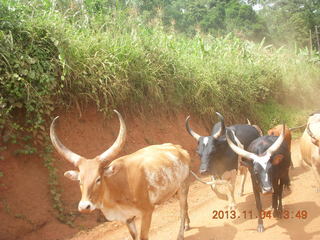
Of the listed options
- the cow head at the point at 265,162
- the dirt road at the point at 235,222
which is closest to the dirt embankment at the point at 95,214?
the dirt road at the point at 235,222

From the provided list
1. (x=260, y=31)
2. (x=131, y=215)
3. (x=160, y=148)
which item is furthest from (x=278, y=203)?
(x=260, y=31)

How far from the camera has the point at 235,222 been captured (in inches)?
207

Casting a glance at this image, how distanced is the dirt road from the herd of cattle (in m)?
0.24

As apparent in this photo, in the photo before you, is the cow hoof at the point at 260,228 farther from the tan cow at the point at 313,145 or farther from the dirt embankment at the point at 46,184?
the dirt embankment at the point at 46,184

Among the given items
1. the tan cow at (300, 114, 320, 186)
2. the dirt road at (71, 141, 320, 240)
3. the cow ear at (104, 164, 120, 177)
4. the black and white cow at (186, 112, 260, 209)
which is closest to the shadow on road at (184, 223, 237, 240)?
the dirt road at (71, 141, 320, 240)

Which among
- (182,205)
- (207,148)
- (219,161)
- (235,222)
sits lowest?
(235,222)

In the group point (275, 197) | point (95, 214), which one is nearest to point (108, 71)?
point (95, 214)

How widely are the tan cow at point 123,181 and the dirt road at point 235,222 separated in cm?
96

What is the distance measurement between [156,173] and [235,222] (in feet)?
6.29

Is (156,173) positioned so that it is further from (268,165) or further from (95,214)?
(95,214)

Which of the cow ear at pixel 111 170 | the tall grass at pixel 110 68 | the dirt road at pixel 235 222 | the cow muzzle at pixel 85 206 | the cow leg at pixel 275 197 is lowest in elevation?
the dirt road at pixel 235 222

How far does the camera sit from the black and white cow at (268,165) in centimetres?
450

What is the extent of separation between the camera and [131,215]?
4.03 meters

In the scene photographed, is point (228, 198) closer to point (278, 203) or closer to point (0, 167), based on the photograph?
point (278, 203)
